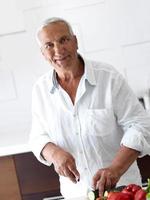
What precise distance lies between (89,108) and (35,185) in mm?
662

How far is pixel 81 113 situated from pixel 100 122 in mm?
74

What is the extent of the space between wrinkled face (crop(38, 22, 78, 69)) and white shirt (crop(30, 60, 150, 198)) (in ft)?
0.30

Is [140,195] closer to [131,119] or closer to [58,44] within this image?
[131,119]

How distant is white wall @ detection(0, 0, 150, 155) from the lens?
6.97 feet

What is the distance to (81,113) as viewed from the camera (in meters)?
1.45

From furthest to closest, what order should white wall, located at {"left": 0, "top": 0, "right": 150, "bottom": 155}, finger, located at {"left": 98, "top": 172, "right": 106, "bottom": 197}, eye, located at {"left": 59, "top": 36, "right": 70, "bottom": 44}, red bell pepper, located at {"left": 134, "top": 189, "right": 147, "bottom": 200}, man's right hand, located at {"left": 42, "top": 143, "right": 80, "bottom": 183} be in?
1. white wall, located at {"left": 0, "top": 0, "right": 150, "bottom": 155}
2. eye, located at {"left": 59, "top": 36, "right": 70, "bottom": 44}
3. man's right hand, located at {"left": 42, "top": 143, "right": 80, "bottom": 183}
4. finger, located at {"left": 98, "top": 172, "right": 106, "bottom": 197}
5. red bell pepper, located at {"left": 134, "top": 189, "right": 147, "bottom": 200}

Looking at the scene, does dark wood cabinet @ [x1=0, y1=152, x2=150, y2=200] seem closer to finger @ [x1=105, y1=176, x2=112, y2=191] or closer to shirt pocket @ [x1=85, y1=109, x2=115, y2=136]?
shirt pocket @ [x1=85, y1=109, x2=115, y2=136]

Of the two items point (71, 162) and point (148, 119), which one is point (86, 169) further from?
point (148, 119)

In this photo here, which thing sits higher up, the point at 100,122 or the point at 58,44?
the point at 58,44

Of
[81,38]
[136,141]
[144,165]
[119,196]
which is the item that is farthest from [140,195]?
[81,38]

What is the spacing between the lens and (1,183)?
6.44ft

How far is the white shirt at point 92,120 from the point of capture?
1.43 m

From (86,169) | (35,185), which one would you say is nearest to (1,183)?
(35,185)

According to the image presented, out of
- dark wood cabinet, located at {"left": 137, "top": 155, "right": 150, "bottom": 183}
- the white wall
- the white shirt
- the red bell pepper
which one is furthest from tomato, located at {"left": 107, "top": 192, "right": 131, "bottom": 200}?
the white wall
